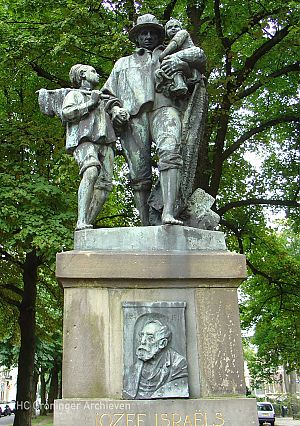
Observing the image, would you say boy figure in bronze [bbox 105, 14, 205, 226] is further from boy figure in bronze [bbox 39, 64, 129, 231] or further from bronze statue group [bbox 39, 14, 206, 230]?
boy figure in bronze [bbox 39, 64, 129, 231]

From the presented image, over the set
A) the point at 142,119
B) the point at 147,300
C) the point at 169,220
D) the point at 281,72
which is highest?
the point at 281,72

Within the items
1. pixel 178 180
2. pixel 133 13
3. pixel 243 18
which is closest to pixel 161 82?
pixel 178 180

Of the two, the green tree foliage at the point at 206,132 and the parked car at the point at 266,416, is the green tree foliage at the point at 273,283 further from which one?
the parked car at the point at 266,416

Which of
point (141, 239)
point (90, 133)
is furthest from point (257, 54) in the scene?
point (141, 239)

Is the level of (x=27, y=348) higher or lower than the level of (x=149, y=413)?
higher

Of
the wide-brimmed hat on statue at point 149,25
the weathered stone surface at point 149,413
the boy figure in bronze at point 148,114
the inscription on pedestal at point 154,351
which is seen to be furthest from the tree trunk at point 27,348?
the weathered stone surface at point 149,413

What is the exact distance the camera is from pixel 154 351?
4621mm

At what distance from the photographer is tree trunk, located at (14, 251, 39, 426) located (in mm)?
15180

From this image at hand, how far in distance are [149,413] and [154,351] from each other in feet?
1.58

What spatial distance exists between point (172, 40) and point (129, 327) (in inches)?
115

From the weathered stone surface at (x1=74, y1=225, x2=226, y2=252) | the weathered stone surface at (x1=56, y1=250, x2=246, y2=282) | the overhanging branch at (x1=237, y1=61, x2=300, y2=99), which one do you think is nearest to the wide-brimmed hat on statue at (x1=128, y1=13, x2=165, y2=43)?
the weathered stone surface at (x1=74, y1=225, x2=226, y2=252)

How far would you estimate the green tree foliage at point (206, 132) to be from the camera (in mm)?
11281

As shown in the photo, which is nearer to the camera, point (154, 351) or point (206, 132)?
point (154, 351)

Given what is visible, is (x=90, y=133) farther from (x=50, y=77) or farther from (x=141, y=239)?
(x=50, y=77)
